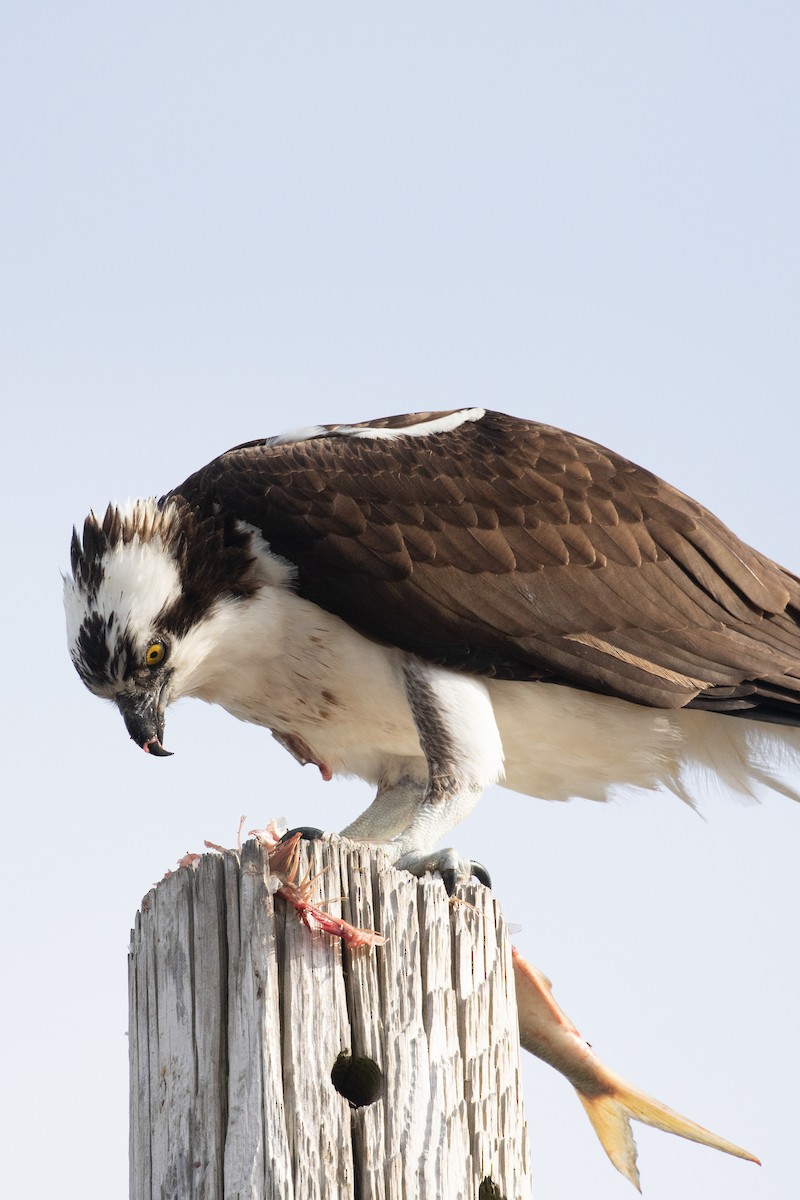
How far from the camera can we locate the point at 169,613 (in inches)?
232

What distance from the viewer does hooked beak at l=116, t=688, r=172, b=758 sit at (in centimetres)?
592

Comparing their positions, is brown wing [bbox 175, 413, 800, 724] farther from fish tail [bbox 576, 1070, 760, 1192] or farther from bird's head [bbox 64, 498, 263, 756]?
fish tail [bbox 576, 1070, 760, 1192]

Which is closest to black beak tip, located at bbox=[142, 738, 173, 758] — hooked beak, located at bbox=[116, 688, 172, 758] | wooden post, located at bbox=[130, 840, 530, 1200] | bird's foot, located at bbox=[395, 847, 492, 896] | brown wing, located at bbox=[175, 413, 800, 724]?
hooked beak, located at bbox=[116, 688, 172, 758]

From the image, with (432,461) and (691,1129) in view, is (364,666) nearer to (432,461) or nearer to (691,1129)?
(432,461)

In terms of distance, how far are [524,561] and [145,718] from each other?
5.41ft

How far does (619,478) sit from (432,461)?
0.85 m

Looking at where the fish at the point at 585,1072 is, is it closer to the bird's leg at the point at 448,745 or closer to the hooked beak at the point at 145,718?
the bird's leg at the point at 448,745

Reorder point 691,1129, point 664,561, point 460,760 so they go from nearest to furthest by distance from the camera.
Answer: point 691,1129 < point 460,760 < point 664,561

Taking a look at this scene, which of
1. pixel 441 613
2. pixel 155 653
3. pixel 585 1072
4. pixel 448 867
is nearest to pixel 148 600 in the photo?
pixel 155 653

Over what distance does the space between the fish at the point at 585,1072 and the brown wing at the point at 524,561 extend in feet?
5.12

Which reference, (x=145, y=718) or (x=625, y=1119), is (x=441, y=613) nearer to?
(x=145, y=718)

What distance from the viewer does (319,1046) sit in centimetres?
352

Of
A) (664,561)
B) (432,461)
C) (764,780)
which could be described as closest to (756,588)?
(664,561)

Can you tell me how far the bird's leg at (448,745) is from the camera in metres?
5.49
